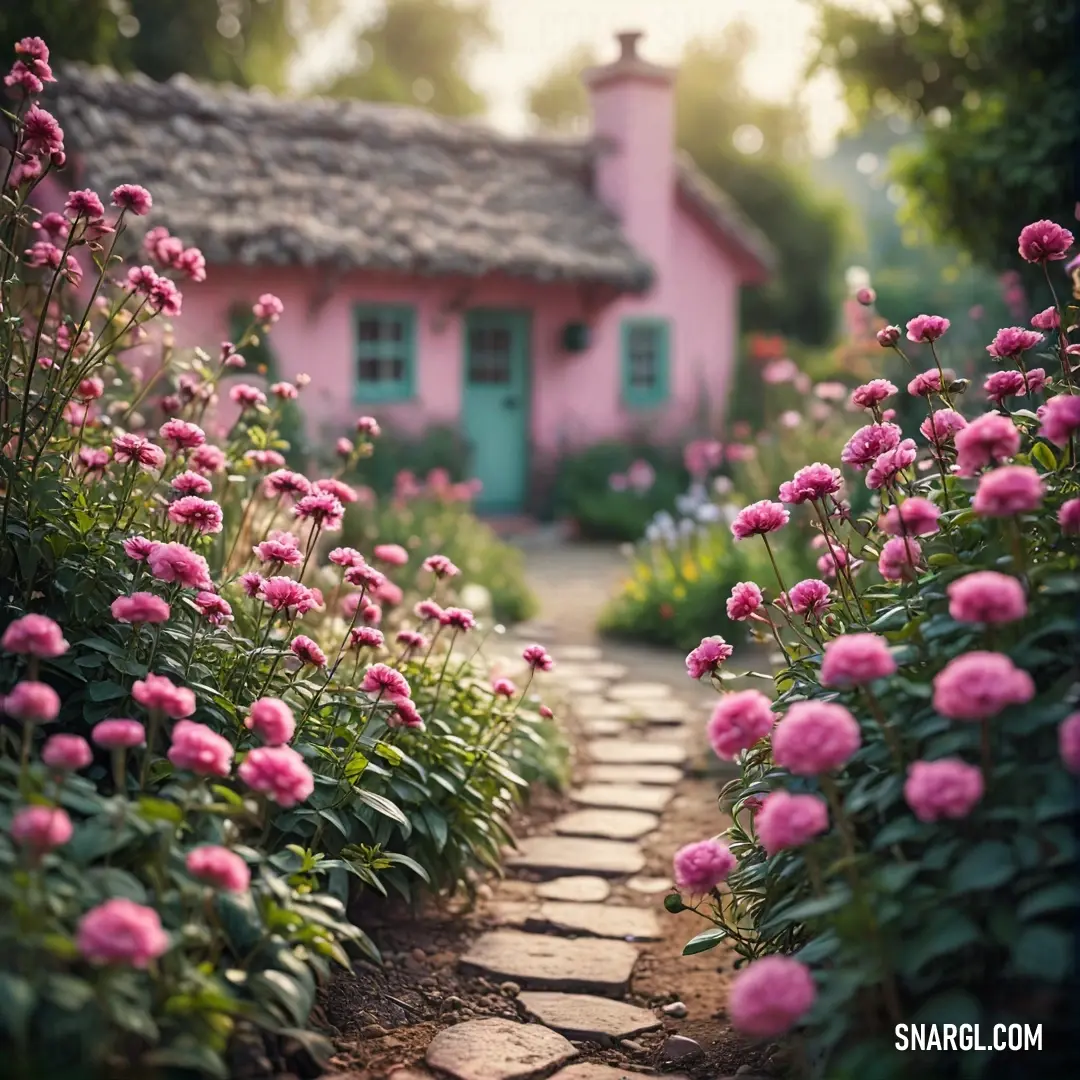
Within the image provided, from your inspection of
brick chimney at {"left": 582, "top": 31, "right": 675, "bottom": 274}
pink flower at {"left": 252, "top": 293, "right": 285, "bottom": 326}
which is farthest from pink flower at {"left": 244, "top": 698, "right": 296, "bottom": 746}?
brick chimney at {"left": 582, "top": 31, "right": 675, "bottom": 274}

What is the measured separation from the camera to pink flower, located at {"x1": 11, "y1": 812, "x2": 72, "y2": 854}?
2.21 meters

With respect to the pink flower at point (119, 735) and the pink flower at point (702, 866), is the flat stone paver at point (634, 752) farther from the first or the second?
the pink flower at point (119, 735)

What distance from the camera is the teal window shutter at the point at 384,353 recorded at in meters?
12.9

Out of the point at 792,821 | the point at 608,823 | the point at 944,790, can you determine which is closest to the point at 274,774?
the point at 792,821

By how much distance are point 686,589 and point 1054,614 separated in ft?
18.2

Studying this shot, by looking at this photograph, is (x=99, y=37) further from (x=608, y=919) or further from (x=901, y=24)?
(x=608, y=919)

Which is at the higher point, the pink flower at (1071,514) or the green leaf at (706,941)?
the pink flower at (1071,514)

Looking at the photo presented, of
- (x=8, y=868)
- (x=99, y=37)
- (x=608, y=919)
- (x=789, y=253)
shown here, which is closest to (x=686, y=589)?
(x=608, y=919)

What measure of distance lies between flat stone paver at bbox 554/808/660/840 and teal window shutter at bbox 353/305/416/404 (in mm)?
8139

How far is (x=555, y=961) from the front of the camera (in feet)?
12.8

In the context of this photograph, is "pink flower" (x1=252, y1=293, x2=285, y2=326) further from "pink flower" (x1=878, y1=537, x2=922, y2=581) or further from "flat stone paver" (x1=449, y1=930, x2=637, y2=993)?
"pink flower" (x1=878, y1=537, x2=922, y2=581)

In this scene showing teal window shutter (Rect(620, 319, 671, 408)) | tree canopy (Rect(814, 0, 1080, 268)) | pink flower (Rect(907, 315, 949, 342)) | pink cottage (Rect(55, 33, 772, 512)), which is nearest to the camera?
pink flower (Rect(907, 315, 949, 342))

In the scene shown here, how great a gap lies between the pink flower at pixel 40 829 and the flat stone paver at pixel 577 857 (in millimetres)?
2588

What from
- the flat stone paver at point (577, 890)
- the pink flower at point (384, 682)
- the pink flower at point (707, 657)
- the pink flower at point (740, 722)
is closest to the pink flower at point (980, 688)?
the pink flower at point (740, 722)
